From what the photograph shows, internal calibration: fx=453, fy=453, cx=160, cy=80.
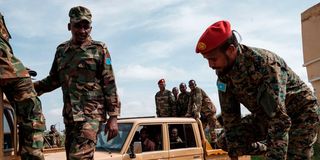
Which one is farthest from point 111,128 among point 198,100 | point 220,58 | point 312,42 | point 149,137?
point 312,42

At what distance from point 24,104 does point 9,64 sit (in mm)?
296

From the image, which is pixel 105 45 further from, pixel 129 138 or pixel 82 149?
pixel 129 138

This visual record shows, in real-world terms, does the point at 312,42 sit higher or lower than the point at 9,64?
higher

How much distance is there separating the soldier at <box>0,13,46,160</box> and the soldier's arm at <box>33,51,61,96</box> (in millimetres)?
955

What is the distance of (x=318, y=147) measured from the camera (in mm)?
13266

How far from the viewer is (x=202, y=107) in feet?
32.8

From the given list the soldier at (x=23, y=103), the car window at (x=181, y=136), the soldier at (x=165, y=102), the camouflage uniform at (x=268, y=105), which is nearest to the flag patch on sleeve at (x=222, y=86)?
the camouflage uniform at (x=268, y=105)

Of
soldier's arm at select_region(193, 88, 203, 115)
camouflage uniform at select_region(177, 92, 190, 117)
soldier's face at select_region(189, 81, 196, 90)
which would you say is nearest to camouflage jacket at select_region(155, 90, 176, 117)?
camouflage uniform at select_region(177, 92, 190, 117)

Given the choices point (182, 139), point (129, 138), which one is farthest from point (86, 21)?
point (182, 139)

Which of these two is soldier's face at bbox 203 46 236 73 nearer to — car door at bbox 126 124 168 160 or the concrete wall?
car door at bbox 126 124 168 160

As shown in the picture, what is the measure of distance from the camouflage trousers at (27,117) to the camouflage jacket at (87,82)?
665 millimetres

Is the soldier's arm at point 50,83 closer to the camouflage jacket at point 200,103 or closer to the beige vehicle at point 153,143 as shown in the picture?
the beige vehicle at point 153,143

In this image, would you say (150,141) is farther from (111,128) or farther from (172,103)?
A: (172,103)

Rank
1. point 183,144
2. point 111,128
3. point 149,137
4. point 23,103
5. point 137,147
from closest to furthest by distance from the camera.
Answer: point 23,103 < point 111,128 < point 137,147 < point 149,137 < point 183,144
